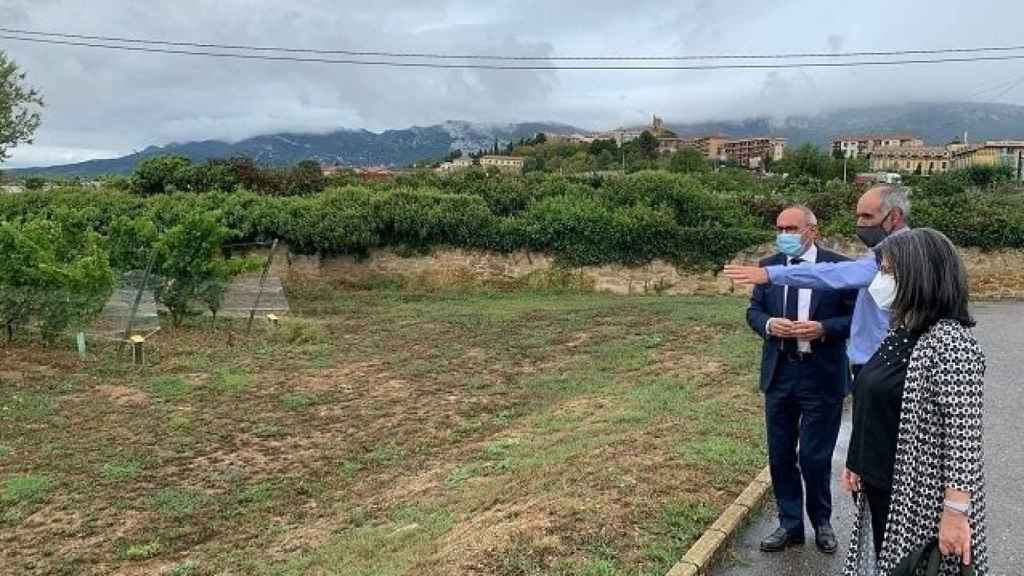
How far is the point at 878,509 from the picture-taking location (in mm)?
2703

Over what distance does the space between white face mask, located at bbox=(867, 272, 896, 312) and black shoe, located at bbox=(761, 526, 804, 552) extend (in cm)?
138

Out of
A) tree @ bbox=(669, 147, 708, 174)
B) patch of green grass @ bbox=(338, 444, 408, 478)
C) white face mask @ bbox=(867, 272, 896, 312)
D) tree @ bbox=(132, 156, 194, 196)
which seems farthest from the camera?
tree @ bbox=(669, 147, 708, 174)

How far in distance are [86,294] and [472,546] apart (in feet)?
30.6

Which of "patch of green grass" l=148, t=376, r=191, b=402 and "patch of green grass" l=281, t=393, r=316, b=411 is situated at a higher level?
"patch of green grass" l=148, t=376, r=191, b=402

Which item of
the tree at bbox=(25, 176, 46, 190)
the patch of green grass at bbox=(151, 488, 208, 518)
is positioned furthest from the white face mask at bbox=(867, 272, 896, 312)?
the tree at bbox=(25, 176, 46, 190)

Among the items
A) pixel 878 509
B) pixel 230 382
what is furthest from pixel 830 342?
pixel 230 382

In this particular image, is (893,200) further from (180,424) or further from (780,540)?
(180,424)

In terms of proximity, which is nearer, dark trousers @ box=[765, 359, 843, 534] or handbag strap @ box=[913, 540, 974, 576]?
handbag strap @ box=[913, 540, 974, 576]

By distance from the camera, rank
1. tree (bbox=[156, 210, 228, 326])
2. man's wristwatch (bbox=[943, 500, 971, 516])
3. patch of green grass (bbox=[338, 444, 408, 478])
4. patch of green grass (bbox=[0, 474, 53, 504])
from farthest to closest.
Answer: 1. tree (bbox=[156, 210, 228, 326])
2. patch of green grass (bbox=[338, 444, 408, 478])
3. patch of green grass (bbox=[0, 474, 53, 504])
4. man's wristwatch (bbox=[943, 500, 971, 516])

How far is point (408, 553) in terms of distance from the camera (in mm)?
4258

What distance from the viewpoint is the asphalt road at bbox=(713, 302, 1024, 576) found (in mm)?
3729

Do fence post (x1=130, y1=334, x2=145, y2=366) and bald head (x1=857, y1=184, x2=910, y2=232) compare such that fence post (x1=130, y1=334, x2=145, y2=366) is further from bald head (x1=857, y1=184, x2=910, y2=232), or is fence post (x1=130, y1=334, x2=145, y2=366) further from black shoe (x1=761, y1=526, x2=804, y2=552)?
bald head (x1=857, y1=184, x2=910, y2=232)

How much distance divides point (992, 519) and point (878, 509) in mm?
2233

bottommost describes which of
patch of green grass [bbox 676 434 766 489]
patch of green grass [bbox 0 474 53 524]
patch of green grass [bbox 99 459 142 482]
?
patch of green grass [bbox 99 459 142 482]
